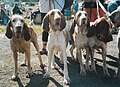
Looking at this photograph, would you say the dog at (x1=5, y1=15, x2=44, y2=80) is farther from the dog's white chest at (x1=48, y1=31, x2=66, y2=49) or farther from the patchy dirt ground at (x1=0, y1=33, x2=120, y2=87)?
the dog's white chest at (x1=48, y1=31, x2=66, y2=49)

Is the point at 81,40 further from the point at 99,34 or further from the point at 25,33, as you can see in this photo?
the point at 25,33

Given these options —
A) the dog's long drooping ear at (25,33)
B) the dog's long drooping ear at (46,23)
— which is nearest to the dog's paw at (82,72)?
the dog's long drooping ear at (46,23)

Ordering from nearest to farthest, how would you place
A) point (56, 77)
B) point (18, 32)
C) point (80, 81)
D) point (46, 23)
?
point (18, 32) < point (46, 23) < point (80, 81) < point (56, 77)

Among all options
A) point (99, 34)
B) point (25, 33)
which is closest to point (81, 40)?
→ point (99, 34)

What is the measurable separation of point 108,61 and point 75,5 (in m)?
9.01

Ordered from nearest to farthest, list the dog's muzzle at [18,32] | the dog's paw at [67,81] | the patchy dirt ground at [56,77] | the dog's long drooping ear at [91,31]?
the dog's muzzle at [18,32] → the dog's paw at [67,81] → the patchy dirt ground at [56,77] → the dog's long drooping ear at [91,31]

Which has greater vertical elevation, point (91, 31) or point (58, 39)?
point (91, 31)

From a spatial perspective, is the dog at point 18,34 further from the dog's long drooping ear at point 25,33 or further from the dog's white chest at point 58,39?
the dog's white chest at point 58,39

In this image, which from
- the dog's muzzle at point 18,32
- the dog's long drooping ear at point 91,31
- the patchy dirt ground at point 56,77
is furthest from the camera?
the dog's long drooping ear at point 91,31

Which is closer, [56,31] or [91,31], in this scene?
[56,31]

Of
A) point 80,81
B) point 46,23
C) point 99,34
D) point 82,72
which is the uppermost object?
point 46,23

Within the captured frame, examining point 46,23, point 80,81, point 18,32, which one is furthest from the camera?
point 80,81

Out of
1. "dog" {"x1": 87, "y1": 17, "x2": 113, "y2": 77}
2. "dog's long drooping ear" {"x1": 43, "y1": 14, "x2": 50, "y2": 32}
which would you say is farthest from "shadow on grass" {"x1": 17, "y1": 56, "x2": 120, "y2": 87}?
"dog's long drooping ear" {"x1": 43, "y1": 14, "x2": 50, "y2": 32}

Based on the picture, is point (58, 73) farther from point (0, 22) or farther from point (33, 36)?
point (0, 22)
